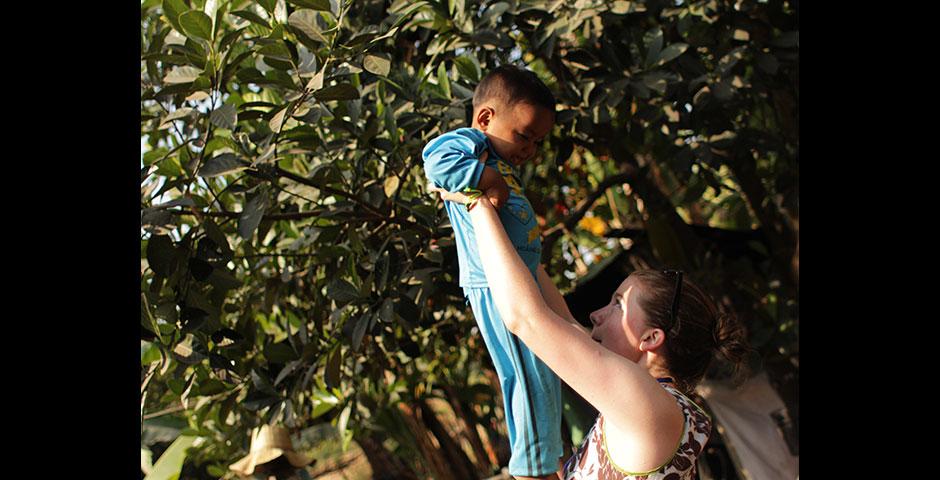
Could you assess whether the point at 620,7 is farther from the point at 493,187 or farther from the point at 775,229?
the point at 775,229

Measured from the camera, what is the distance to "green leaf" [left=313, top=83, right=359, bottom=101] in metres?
2.31

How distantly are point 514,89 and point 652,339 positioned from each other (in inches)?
24.0

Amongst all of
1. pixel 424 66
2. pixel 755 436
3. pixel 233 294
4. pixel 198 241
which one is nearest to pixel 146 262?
pixel 198 241

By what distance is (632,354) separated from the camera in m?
1.77

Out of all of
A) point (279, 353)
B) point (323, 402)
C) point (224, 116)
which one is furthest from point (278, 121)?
point (323, 402)

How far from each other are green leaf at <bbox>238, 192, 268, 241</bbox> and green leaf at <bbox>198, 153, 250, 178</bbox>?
13 cm

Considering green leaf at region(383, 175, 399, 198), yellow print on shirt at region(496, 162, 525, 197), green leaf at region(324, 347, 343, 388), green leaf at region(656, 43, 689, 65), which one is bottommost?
green leaf at region(324, 347, 343, 388)

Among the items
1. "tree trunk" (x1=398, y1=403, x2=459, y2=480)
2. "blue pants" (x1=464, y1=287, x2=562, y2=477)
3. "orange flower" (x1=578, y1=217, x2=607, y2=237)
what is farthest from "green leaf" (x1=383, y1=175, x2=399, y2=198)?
"orange flower" (x1=578, y1=217, x2=607, y2=237)

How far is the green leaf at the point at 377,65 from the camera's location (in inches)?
90.4

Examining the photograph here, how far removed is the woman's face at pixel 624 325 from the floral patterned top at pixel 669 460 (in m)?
0.10

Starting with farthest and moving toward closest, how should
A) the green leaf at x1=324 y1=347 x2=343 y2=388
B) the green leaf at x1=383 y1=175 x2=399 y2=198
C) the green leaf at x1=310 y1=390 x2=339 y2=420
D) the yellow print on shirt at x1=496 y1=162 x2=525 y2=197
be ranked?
1. the green leaf at x1=310 y1=390 x2=339 y2=420
2. the green leaf at x1=324 y1=347 x2=343 y2=388
3. the green leaf at x1=383 y1=175 x2=399 y2=198
4. the yellow print on shirt at x1=496 y1=162 x2=525 y2=197

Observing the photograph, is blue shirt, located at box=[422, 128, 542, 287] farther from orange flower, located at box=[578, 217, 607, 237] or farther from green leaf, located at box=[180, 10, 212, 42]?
orange flower, located at box=[578, 217, 607, 237]

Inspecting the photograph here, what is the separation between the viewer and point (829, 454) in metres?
1.32
